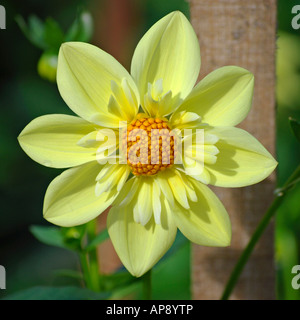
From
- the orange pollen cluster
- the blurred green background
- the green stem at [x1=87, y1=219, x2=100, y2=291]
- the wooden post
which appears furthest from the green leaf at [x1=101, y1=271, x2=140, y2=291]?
the blurred green background

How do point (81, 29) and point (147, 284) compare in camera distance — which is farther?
point (81, 29)

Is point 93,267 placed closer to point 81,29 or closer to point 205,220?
point 205,220

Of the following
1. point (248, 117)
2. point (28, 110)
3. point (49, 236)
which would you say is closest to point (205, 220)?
point (248, 117)

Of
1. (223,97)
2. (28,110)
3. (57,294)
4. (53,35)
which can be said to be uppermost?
(28,110)

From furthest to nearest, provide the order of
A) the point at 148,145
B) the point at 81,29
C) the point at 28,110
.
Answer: the point at 28,110
the point at 81,29
the point at 148,145

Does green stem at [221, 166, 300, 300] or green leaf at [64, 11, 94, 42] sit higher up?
green leaf at [64, 11, 94, 42]

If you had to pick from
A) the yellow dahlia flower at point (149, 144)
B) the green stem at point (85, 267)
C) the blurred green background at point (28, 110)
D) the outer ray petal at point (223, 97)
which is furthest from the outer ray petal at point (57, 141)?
the blurred green background at point (28, 110)

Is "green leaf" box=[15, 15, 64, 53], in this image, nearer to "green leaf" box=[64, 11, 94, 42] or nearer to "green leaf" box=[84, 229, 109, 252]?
"green leaf" box=[64, 11, 94, 42]
